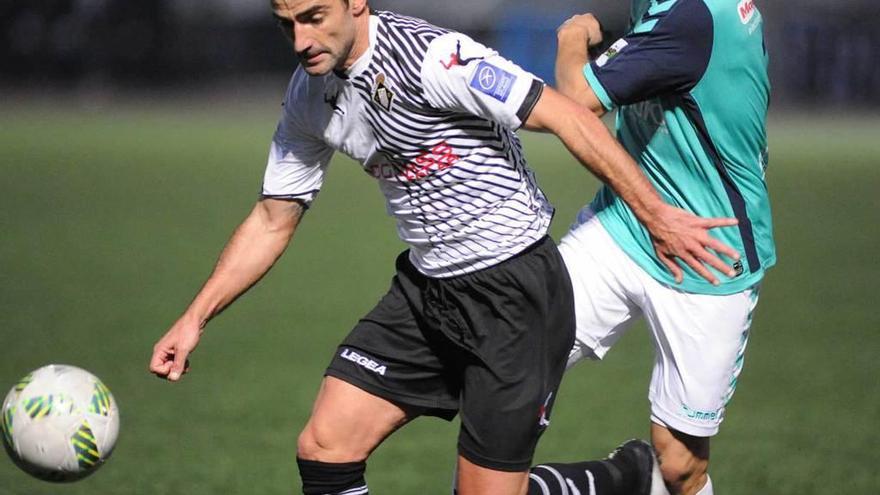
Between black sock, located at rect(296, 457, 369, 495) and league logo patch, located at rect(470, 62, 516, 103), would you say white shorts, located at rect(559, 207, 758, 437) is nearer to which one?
black sock, located at rect(296, 457, 369, 495)

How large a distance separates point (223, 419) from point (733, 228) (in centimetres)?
371

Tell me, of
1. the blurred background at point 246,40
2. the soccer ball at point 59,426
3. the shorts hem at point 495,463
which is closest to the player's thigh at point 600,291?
the shorts hem at point 495,463

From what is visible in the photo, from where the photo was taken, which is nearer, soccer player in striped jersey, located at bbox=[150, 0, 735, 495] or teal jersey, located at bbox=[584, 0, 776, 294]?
soccer player in striped jersey, located at bbox=[150, 0, 735, 495]

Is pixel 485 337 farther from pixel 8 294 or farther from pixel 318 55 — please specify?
pixel 8 294

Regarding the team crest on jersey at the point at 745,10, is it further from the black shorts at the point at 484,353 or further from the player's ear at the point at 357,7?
the player's ear at the point at 357,7

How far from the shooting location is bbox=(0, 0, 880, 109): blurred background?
2953cm

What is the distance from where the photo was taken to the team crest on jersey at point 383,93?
4.80 m

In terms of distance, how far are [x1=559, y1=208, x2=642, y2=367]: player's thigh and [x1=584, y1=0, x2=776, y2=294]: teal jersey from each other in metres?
0.07

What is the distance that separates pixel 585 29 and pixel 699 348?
133 centimetres

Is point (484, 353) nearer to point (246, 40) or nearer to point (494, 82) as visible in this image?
point (494, 82)

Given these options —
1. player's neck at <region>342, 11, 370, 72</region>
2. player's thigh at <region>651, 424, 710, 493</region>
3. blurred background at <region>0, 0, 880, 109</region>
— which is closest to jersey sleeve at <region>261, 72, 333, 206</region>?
player's neck at <region>342, 11, 370, 72</region>

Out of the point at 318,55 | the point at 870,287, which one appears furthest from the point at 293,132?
the point at 870,287

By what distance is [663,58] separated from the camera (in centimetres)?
530

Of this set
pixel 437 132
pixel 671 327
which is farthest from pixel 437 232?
pixel 671 327
